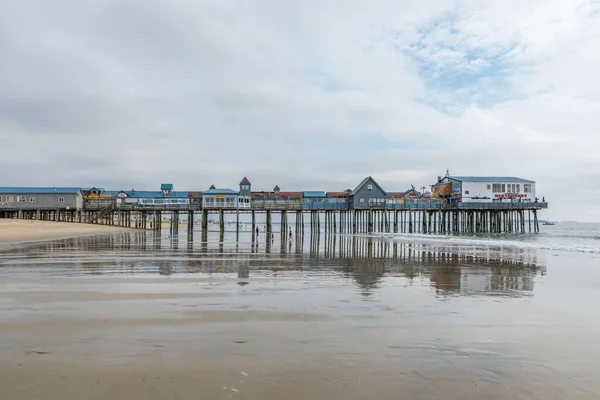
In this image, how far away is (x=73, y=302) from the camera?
9492mm

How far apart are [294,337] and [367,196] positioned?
5599 centimetres

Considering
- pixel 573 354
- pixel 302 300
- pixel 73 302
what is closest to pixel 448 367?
pixel 573 354

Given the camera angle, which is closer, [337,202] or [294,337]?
[294,337]

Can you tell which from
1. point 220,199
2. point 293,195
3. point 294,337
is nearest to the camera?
point 294,337

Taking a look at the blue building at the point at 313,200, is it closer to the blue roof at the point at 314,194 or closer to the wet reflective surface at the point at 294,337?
the blue roof at the point at 314,194

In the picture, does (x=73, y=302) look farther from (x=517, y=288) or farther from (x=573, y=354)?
(x=517, y=288)

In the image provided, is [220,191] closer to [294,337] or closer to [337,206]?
[337,206]

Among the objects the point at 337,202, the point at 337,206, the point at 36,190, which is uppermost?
the point at 36,190

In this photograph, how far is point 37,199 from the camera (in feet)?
209

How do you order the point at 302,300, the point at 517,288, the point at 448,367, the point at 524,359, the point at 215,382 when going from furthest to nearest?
the point at 517,288, the point at 302,300, the point at 524,359, the point at 448,367, the point at 215,382

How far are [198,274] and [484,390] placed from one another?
1131 centimetres

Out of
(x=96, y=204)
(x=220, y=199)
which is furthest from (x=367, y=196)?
(x=96, y=204)

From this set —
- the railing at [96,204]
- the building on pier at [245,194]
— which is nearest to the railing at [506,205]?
the building on pier at [245,194]

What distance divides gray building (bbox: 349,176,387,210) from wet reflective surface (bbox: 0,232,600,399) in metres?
47.9
